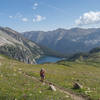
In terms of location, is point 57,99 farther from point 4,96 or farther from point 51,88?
point 4,96

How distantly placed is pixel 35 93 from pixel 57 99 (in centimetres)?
274

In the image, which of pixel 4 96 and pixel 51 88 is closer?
pixel 4 96

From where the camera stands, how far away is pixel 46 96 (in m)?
18.0

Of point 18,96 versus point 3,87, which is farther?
point 3,87

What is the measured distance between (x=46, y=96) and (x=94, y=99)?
599cm

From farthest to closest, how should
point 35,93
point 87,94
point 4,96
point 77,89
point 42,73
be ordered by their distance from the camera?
1. point 42,73
2. point 77,89
3. point 87,94
4. point 35,93
5. point 4,96

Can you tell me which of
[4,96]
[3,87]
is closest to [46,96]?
[4,96]

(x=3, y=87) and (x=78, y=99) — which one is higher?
(x=3, y=87)

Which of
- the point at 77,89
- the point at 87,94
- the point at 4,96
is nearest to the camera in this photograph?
the point at 4,96

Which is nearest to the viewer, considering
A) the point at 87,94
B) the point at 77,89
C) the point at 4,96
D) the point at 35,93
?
the point at 4,96

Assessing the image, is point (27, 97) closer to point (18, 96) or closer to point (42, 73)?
point (18, 96)

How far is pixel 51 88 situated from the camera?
21375 millimetres

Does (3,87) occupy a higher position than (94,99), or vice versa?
(3,87)

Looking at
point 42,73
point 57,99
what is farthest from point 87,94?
point 42,73
